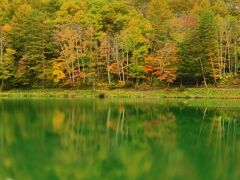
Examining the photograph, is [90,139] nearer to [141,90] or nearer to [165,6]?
[141,90]

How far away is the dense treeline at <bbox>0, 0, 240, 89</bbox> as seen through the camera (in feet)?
157

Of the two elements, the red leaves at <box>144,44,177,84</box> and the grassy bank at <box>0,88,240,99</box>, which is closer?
the grassy bank at <box>0,88,240,99</box>

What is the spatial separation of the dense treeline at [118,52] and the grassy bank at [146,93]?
→ 6.78 ft

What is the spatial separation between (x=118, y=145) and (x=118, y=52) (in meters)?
35.5

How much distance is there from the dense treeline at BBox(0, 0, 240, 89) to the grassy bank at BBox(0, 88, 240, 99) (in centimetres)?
207

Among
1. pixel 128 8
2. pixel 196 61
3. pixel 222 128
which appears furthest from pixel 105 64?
pixel 222 128

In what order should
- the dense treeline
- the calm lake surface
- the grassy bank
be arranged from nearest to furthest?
the calm lake surface < the grassy bank < the dense treeline

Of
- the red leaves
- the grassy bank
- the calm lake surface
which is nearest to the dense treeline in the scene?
the red leaves

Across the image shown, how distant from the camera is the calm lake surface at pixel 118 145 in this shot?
13.0m

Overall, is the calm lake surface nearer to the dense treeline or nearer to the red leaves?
the red leaves

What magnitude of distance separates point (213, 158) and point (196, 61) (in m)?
33.3

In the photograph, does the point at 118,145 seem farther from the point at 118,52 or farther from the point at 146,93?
the point at 118,52

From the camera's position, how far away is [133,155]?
15.6 metres

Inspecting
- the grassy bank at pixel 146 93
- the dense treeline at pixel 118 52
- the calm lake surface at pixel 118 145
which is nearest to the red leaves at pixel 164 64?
the dense treeline at pixel 118 52
